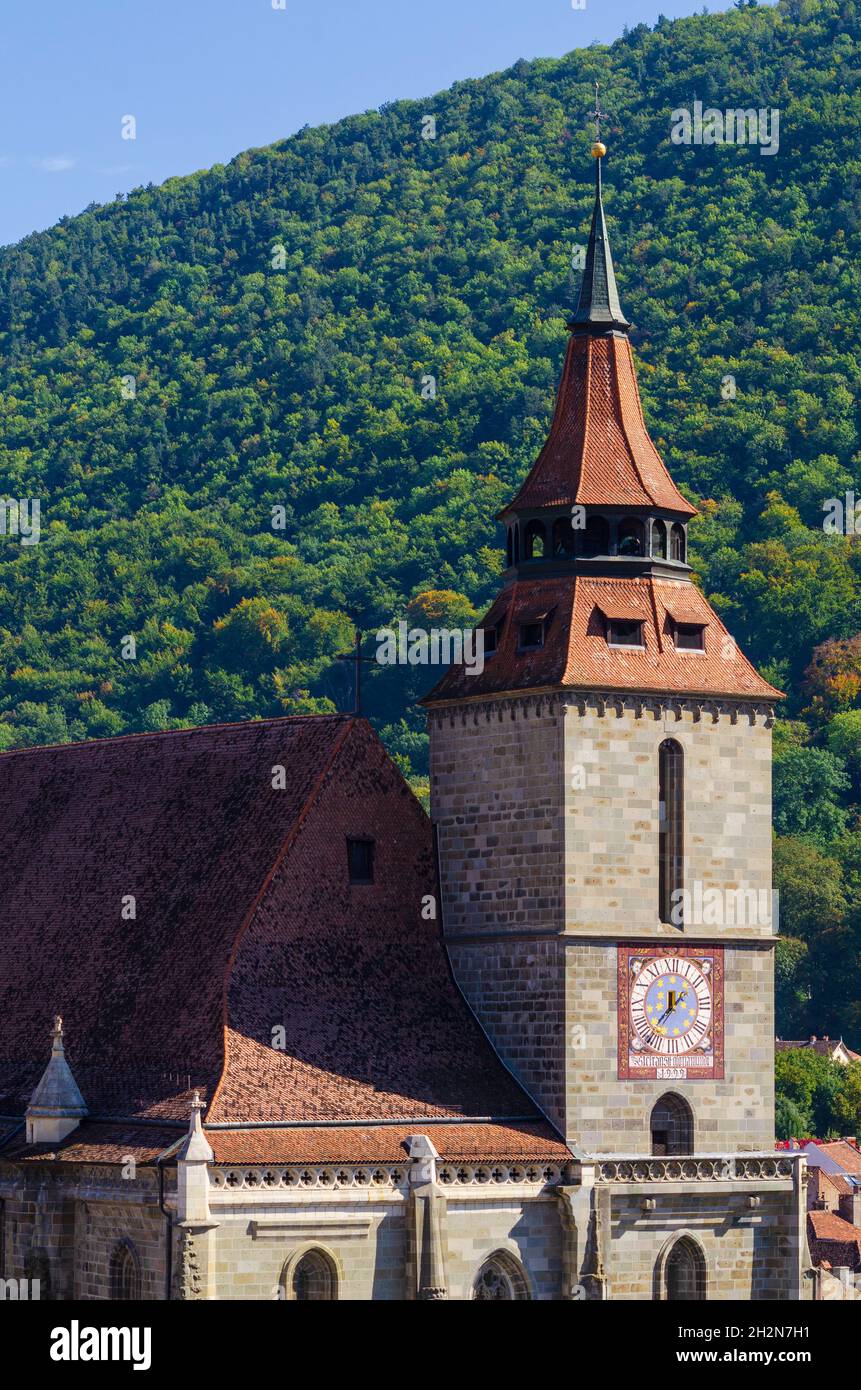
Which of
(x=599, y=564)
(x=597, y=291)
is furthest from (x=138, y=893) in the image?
(x=597, y=291)

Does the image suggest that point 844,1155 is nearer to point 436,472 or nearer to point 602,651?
point 436,472

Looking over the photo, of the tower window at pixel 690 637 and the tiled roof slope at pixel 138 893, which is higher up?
the tower window at pixel 690 637

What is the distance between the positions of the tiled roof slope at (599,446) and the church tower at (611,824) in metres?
0.07

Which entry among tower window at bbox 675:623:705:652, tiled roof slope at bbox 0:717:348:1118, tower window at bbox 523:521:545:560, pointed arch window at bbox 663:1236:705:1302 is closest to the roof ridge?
tiled roof slope at bbox 0:717:348:1118

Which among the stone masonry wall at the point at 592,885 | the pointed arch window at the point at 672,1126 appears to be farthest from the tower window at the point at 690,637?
the pointed arch window at the point at 672,1126

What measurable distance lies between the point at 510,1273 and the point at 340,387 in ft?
437

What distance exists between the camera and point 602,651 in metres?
60.4

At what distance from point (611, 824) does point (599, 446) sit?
321 inches

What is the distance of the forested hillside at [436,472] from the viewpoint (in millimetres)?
165375

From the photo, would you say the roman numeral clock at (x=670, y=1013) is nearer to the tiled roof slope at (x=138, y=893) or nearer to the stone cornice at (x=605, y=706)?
the stone cornice at (x=605, y=706)

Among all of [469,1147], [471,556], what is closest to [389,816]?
[469,1147]

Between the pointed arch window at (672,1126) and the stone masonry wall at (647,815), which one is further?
the pointed arch window at (672,1126)

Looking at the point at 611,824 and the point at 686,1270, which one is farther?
the point at 686,1270
